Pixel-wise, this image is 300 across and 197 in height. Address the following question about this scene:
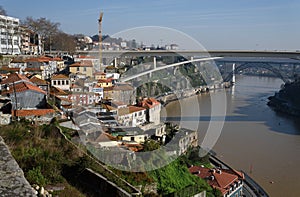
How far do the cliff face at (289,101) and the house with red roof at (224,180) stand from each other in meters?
6.52

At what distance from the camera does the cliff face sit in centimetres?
979

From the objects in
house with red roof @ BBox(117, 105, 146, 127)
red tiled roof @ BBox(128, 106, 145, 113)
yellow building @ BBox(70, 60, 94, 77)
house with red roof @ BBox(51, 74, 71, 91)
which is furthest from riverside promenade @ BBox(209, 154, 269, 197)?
yellow building @ BBox(70, 60, 94, 77)

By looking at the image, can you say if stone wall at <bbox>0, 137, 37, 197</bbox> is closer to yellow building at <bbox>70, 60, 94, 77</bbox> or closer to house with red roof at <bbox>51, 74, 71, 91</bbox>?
house with red roof at <bbox>51, 74, 71, 91</bbox>

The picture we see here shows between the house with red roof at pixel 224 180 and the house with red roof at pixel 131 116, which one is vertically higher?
the house with red roof at pixel 131 116


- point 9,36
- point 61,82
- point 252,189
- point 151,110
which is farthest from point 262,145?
point 9,36

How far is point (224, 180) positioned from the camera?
3570 mm

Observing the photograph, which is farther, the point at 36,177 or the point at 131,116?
the point at 131,116

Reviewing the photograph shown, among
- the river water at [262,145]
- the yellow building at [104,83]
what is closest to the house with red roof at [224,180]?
the river water at [262,145]

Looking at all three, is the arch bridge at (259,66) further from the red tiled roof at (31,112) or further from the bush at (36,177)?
the bush at (36,177)

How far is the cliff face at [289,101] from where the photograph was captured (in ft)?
32.1

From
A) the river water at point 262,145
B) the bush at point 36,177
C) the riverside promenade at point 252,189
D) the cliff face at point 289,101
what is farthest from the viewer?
the cliff face at point 289,101

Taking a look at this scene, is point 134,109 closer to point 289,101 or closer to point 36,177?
point 36,177

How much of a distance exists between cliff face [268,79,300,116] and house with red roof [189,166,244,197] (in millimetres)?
6520

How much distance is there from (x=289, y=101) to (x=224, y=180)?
26.3ft
